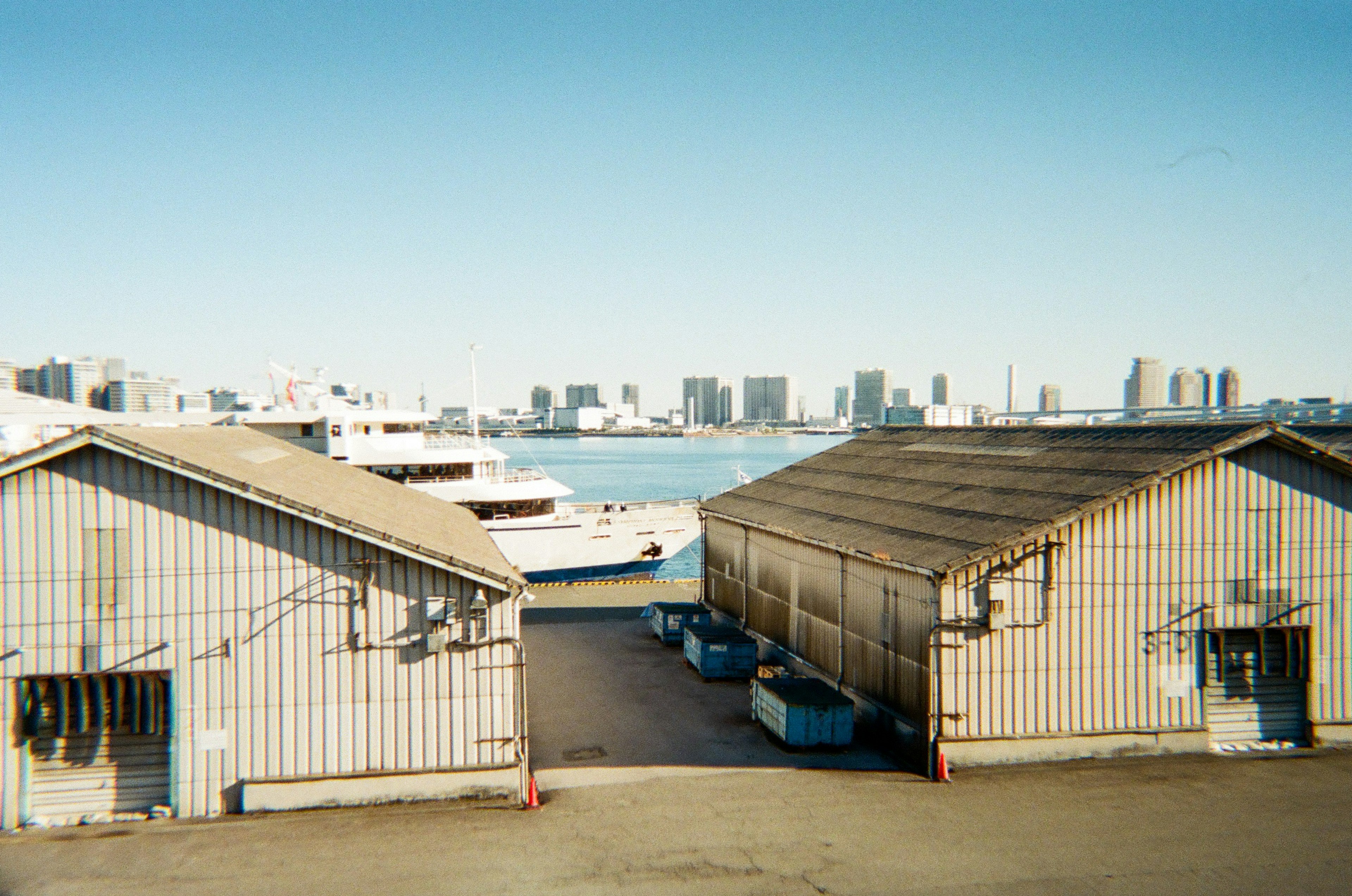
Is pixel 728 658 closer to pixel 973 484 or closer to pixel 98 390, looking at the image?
pixel 973 484

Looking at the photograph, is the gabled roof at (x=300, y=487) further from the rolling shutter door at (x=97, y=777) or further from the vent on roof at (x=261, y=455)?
the rolling shutter door at (x=97, y=777)

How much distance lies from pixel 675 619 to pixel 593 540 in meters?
19.4

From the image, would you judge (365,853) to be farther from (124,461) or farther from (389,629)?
(124,461)

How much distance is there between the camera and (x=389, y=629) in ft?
46.5

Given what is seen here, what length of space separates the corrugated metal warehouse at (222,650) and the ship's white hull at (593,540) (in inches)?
1063

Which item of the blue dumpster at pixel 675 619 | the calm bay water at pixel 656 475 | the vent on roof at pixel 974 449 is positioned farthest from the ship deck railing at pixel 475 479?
the vent on roof at pixel 974 449

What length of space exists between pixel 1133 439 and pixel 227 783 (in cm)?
1890

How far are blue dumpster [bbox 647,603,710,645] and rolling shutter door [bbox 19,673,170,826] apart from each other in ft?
48.2

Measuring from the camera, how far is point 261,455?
64.5 ft

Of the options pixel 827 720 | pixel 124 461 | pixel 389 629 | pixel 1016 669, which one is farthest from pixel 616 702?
pixel 124 461

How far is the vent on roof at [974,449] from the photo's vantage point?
21203 millimetres

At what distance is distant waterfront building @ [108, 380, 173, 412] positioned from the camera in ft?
536

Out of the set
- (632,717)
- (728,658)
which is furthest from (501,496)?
(632,717)

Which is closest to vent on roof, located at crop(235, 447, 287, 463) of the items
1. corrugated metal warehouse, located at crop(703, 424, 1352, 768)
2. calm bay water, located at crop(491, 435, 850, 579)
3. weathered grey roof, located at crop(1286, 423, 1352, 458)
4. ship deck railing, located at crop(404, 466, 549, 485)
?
corrugated metal warehouse, located at crop(703, 424, 1352, 768)
